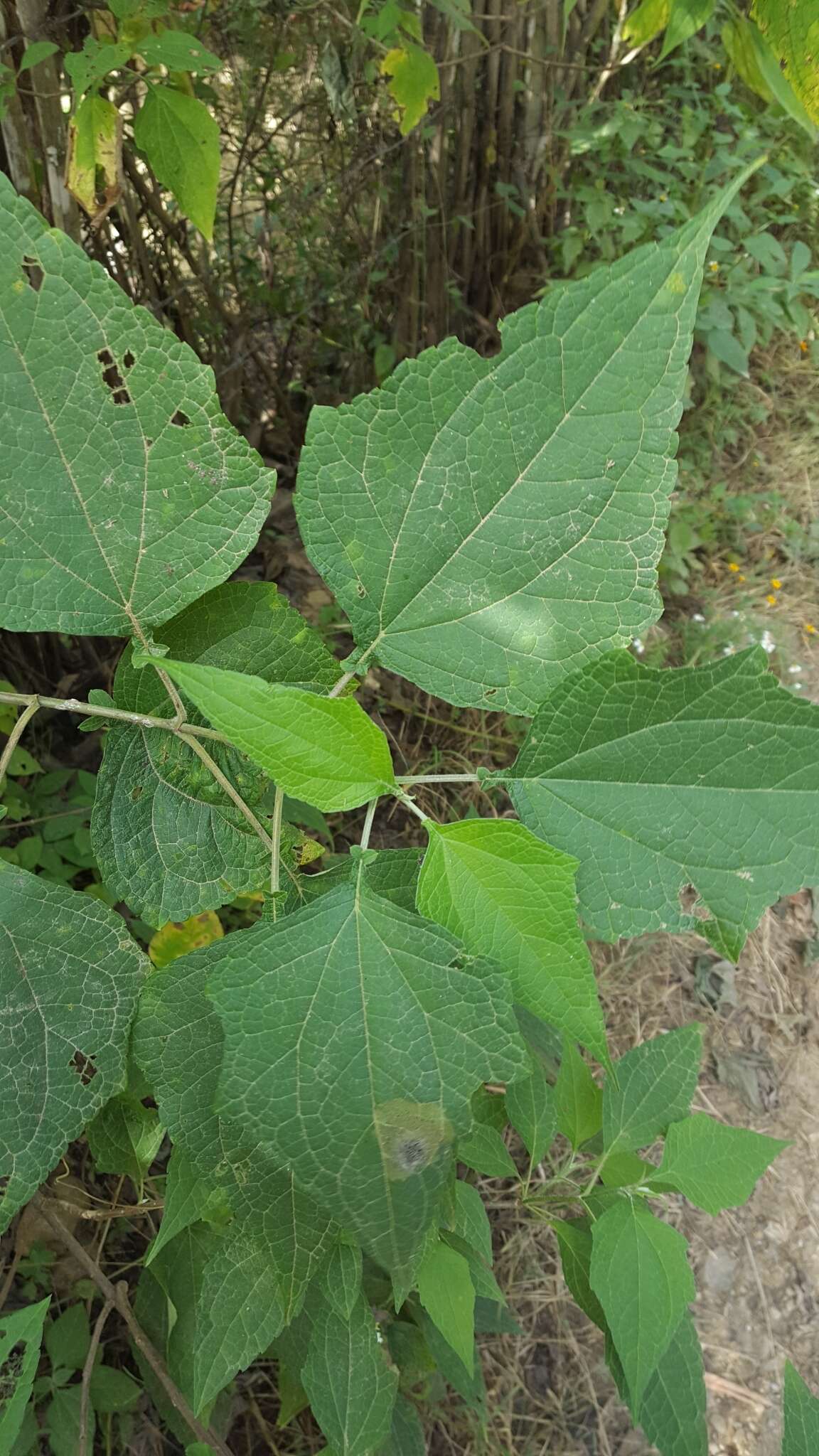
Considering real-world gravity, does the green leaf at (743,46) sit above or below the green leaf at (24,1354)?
above

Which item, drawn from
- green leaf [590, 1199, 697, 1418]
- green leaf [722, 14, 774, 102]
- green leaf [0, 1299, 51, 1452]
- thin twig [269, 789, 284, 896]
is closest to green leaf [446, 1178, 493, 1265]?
green leaf [590, 1199, 697, 1418]

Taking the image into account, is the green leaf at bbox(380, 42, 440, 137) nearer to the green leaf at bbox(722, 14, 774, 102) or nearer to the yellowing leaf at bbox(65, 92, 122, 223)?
the green leaf at bbox(722, 14, 774, 102)

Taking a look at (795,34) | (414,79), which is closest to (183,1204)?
(795,34)

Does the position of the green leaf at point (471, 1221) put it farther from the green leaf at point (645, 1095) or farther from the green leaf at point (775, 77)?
the green leaf at point (775, 77)

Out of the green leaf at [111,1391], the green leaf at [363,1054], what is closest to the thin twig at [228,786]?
the green leaf at [363,1054]

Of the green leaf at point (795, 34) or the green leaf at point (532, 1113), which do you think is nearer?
the green leaf at point (795, 34)

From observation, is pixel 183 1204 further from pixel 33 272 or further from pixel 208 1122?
pixel 33 272

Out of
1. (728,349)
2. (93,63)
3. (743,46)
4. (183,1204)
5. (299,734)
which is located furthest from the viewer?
(728,349)
